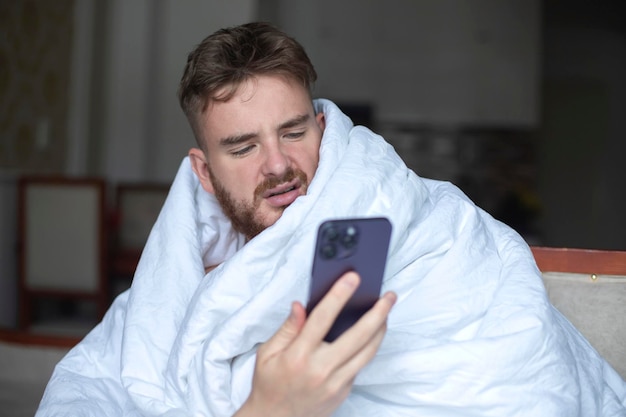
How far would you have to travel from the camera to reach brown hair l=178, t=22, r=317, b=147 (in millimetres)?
1228

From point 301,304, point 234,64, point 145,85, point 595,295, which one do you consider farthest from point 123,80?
point 301,304

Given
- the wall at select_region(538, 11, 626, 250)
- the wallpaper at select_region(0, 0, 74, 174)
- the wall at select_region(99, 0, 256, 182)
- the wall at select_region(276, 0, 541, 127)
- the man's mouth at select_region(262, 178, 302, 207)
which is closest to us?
the man's mouth at select_region(262, 178, 302, 207)

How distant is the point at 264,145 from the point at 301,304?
521 millimetres

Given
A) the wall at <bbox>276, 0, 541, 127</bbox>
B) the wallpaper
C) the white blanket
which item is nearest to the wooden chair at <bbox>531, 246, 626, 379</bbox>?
the white blanket

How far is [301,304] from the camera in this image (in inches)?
29.2

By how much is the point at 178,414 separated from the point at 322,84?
4806 millimetres

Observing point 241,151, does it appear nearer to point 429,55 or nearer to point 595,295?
point 595,295

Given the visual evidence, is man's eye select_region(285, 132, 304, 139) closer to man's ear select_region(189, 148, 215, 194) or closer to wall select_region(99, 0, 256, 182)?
man's ear select_region(189, 148, 215, 194)

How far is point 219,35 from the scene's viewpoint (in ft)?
4.33

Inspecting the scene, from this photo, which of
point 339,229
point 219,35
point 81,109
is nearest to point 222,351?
point 339,229

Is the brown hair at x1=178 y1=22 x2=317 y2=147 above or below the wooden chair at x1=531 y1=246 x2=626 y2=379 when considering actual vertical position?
above

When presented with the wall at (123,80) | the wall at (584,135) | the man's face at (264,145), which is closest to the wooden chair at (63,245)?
the wall at (123,80)

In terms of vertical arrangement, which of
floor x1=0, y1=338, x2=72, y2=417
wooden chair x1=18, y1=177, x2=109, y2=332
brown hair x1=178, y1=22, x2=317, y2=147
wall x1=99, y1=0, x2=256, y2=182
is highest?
brown hair x1=178, y1=22, x2=317, y2=147

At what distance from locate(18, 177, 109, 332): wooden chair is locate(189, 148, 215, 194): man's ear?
6.08ft
